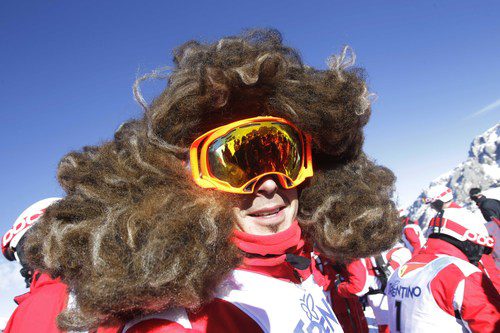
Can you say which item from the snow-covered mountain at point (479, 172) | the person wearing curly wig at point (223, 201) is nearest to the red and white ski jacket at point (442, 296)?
the person wearing curly wig at point (223, 201)

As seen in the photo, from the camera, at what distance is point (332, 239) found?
1918 mm

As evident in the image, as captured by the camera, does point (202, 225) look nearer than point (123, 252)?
No

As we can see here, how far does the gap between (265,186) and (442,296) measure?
2603 mm

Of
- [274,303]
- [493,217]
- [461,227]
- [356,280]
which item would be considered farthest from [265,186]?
[493,217]

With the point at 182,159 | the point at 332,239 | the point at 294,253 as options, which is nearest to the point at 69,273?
the point at 182,159

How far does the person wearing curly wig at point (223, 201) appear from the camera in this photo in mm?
1110

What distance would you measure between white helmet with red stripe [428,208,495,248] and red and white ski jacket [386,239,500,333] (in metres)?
0.20

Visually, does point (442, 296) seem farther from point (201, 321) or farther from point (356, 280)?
point (201, 321)

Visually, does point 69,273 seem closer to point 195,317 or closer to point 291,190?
point 195,317

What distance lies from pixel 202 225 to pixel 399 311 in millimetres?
3457

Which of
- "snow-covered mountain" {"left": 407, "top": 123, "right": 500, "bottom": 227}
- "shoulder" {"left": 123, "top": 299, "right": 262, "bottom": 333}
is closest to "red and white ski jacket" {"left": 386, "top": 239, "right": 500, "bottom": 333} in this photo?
A: "shoulder" {"left": 123, "top": 299, "right": 262, "bottom": 333}

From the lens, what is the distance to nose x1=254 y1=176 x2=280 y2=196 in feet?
5.58

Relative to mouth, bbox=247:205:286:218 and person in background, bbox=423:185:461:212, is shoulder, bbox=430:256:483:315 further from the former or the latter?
person in background, bbox=423:185:461:212

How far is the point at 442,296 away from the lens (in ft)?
10.8
